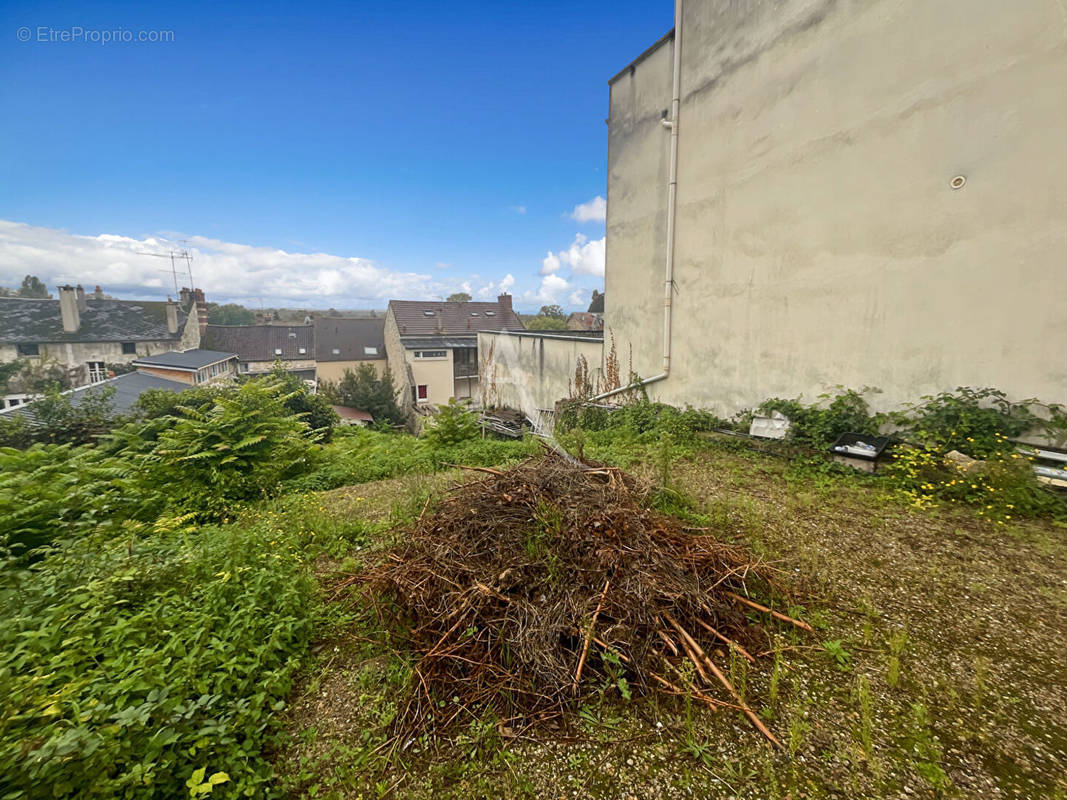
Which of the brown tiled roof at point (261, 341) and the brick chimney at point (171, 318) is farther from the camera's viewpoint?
the brown tiled roof at point (261, 341)

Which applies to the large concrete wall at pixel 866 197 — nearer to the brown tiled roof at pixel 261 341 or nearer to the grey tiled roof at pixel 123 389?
the grey tiled roof at pixel 123 389

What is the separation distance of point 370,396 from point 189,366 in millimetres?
9035

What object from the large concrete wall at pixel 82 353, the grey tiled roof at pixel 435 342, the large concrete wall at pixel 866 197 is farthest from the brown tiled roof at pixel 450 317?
the large concrete wall at pixel 866 197

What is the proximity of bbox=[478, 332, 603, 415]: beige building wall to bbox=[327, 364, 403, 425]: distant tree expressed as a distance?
7.19 metres

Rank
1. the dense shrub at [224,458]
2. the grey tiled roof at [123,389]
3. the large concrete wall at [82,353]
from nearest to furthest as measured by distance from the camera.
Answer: the dense shrub at [224,458] < the grey tiled roof at [123,389] < the large concrete wall at [82,353]

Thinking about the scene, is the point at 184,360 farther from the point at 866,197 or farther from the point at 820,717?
the point at 820,717

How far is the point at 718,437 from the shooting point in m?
6.11

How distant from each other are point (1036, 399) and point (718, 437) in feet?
9.81

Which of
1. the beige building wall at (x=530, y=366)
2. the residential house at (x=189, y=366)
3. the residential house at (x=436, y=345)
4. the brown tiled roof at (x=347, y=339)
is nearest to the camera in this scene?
the beige building wall at (x=530, y=366)

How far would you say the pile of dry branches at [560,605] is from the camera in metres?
1.94

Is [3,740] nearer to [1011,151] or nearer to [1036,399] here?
[1036,399]

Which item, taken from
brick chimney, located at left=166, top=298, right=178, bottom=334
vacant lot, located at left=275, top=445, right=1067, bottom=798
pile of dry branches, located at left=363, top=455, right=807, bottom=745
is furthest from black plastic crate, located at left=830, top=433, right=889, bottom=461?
brick chimney, located at left=166, top=298, right=178, bottom=334

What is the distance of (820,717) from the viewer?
71.4 inches

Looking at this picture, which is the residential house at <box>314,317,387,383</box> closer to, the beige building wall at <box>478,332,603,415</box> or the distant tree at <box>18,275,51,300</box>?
the beige building wall at <box>478,332,603,415</box>
